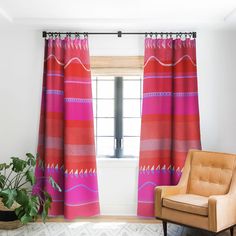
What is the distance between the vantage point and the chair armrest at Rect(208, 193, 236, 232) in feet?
8.95

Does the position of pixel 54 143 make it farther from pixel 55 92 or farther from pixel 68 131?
pixel 55 92

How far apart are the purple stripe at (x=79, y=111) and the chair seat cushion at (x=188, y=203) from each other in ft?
4.40

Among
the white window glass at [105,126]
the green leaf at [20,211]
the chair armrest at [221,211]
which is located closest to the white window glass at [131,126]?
the white window glass at [105,126]

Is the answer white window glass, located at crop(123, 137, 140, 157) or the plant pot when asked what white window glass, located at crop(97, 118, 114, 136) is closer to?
white window glass, located at crop(123, 137, 140, 157)

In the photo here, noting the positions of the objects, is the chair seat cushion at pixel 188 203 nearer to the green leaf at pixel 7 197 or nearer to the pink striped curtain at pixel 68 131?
the pink striped curtain at pixel 68 131

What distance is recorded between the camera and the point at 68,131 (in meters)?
3.62

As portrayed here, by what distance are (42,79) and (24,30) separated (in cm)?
65

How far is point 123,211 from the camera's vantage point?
3.84 meters

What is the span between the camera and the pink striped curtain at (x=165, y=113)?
3646mm

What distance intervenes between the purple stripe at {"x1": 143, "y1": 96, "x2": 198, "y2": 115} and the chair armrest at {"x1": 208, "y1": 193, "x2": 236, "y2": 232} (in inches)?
44.0

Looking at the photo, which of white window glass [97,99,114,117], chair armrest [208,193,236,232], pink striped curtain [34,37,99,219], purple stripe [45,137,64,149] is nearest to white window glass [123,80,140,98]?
white window glass [97,99,114,117]

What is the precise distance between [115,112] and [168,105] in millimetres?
713

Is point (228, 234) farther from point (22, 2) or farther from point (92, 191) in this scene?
point (22, 2)

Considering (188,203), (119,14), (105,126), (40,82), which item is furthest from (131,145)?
(119,14)
